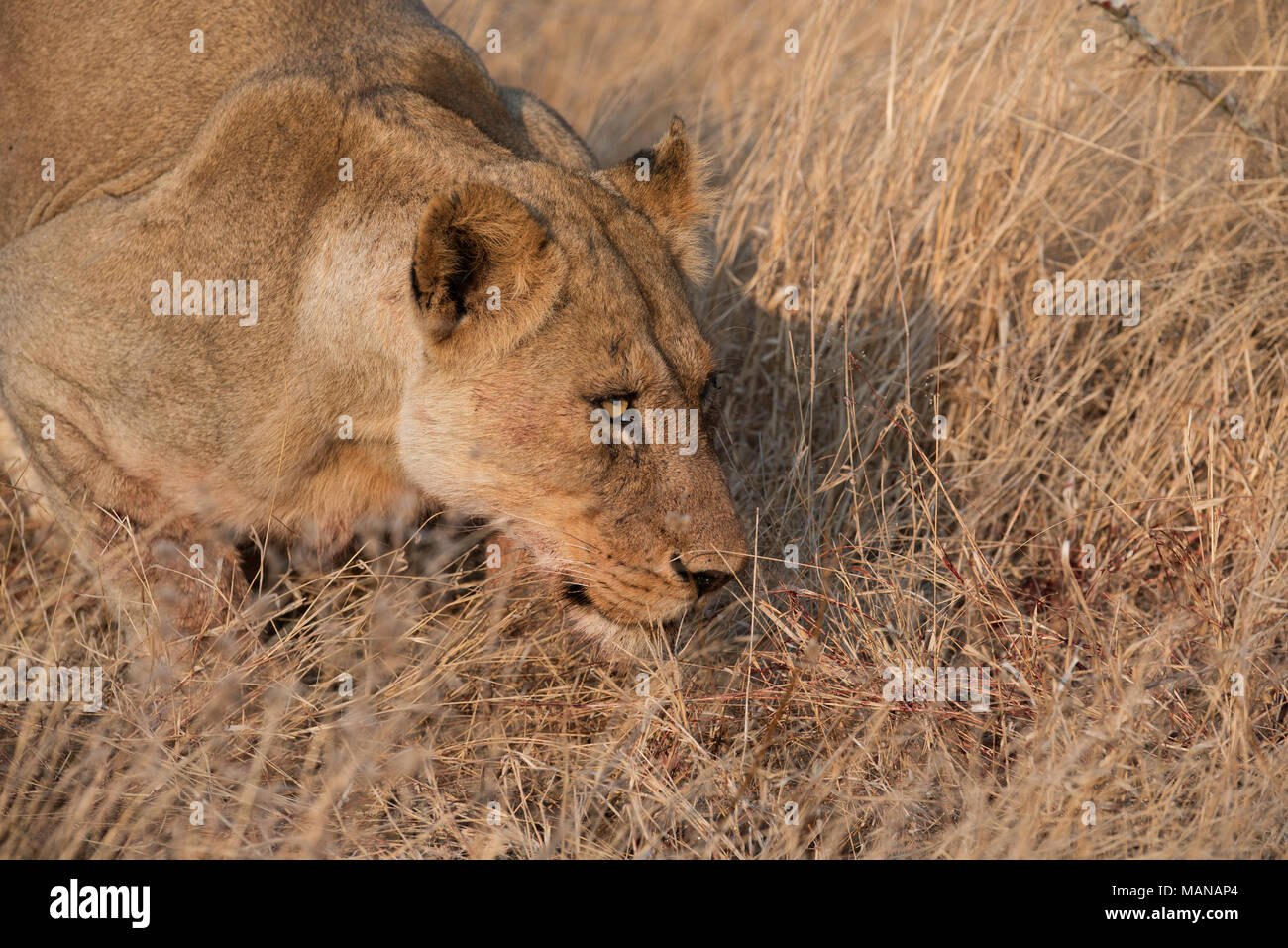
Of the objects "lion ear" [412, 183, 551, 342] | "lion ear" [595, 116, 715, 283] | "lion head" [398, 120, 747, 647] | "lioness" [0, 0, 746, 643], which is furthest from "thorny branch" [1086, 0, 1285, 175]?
"lion ear" [412, 183, 551, 342]

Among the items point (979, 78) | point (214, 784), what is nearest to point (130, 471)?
point (214, 784)

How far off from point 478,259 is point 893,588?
1820mm

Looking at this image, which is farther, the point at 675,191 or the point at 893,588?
the point at 893,588

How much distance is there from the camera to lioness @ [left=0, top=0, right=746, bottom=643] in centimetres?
375

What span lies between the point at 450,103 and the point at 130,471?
61.7 inches

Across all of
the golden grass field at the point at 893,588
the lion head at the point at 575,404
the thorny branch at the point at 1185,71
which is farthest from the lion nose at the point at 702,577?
the thorny branch at the point at 1185,71

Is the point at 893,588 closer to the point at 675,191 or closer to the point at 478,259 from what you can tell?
the point at 675,191

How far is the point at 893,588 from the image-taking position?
178 inches

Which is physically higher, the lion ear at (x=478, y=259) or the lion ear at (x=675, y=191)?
the lion ear at (x=675, y=191)

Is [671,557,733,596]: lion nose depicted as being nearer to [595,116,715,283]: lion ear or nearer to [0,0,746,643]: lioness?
[0,0,746,643]: lioness

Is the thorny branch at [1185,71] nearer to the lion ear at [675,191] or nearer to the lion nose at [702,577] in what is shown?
the lion ear at [675,191]

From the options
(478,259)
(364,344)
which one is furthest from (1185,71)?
(364,344)

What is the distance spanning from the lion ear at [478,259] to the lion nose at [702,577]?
2.71 feet

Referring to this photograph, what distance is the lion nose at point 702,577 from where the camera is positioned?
384cm
